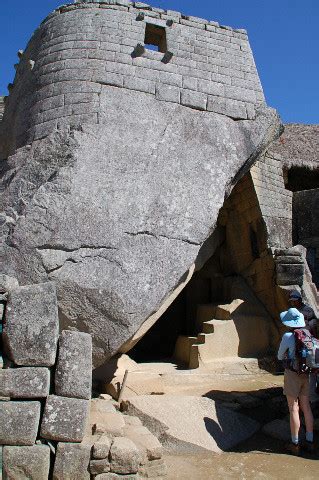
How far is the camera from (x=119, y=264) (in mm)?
4746

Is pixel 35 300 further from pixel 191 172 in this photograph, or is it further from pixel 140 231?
pixel 191 172

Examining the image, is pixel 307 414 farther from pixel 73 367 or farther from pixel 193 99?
pixel 193 99

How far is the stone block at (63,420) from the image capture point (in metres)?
3.20

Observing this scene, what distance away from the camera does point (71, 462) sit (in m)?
3.17

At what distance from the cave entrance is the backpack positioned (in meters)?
2.79

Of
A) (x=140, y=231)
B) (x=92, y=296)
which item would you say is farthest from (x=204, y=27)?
(x=92, y=296)

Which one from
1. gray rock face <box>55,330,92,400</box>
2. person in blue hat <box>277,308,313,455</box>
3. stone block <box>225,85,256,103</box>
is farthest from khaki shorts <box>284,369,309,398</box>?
stone block <box>225,85,256,103</box>

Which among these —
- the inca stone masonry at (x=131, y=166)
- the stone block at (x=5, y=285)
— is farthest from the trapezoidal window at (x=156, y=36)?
the stone block at (x=5, y=285)

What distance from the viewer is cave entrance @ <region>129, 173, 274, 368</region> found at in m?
6.97

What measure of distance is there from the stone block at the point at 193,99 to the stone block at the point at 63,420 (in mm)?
4332

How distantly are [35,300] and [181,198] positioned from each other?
→ 2.55 metres

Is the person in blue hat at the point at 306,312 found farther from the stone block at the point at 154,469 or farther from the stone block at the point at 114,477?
the stone block at the point at 114,477

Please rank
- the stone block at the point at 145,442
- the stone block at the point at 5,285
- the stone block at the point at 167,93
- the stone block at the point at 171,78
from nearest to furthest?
the stone block at the point at 5,285, the stone block at the point at 145,442, the stone block at the point at 167,93, the stone block at the point at 171,78

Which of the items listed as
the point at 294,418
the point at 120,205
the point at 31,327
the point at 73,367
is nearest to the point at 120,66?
the point at 120,205
